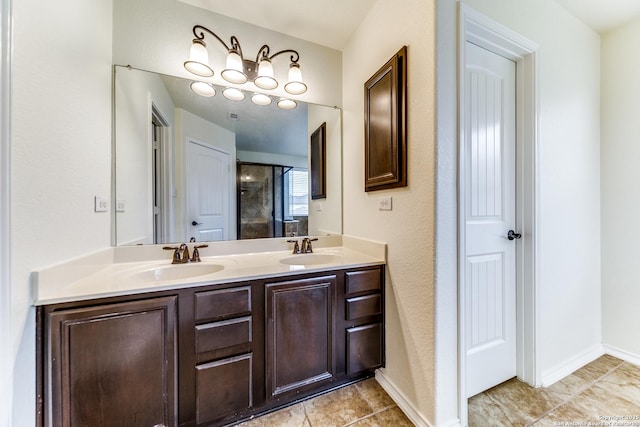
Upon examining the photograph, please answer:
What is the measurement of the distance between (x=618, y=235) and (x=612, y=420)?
50.7 inches

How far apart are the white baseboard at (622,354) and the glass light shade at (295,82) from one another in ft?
10.3

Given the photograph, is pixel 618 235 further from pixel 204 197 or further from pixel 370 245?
pixel 204 197

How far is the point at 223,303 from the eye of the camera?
1.15 metres

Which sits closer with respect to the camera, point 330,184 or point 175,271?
point 175,271

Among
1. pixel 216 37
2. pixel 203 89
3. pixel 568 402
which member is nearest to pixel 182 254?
pixel 203 89

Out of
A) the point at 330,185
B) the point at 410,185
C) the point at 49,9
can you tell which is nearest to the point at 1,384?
the point at 49,9

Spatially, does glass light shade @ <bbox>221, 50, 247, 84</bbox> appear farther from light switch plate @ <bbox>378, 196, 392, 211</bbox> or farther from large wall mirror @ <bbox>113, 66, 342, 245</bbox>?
light switch plate @ <bbox>378, 196, 392, 211</bbox>

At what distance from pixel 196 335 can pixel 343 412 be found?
3.06 ft

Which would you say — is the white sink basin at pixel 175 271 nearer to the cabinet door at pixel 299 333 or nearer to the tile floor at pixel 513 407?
the cabinet door at pixel 299 333

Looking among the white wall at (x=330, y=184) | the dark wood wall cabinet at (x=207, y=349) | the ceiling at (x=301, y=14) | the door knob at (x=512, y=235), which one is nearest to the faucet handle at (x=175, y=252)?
the dark wood wall cabinet at (x=207, y=349)

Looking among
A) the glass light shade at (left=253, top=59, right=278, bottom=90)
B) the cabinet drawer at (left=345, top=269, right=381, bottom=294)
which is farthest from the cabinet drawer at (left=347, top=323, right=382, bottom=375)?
the glass light shade at (left=253, top=59, right=278, bottom=90)

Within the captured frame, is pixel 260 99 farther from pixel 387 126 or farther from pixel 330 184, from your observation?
pixel 387 126

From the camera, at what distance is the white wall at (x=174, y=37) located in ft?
4.77

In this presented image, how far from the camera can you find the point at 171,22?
155 cm
